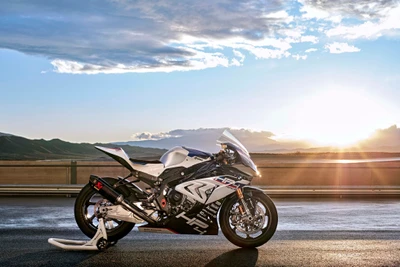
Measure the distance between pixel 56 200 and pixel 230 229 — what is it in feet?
35.0

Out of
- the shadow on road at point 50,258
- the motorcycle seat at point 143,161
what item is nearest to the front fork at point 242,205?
the motorcycle seat at point 143,161

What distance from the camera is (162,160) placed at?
8.92m

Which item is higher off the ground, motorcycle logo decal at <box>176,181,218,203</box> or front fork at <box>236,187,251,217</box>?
motorcycle logo decal at <box>176,181,218,203</box>

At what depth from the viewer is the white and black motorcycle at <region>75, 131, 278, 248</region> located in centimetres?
866

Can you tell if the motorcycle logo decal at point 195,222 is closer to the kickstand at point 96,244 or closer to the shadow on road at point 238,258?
the shadow on road at point 238,258

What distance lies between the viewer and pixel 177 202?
868 centimetres

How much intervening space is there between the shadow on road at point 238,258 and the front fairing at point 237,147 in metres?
1.15

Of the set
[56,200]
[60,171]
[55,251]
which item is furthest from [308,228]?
[60,171]

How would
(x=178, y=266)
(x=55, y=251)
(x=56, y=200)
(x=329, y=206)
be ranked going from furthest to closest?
(x=56, y=200) → (x=329, y=206) → (x=55, y=251) → (x=178, y=266)

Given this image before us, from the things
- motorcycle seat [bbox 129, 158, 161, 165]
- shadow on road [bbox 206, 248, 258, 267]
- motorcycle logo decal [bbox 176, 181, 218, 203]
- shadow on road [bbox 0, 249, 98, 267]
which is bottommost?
shadow on road [bbox 206, 248, 258, 267]

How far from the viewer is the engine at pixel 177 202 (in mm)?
8656

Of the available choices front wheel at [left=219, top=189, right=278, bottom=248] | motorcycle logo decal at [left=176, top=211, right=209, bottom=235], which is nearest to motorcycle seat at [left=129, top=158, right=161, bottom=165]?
motorcycle logo decal at [left=176, top=211, right=209, bottom=235]

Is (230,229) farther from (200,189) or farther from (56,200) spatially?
(56,200)

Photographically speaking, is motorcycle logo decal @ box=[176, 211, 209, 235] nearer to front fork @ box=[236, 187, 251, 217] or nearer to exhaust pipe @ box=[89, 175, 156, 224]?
exhaust pipe @ box=[89, 175, 156, 224]
